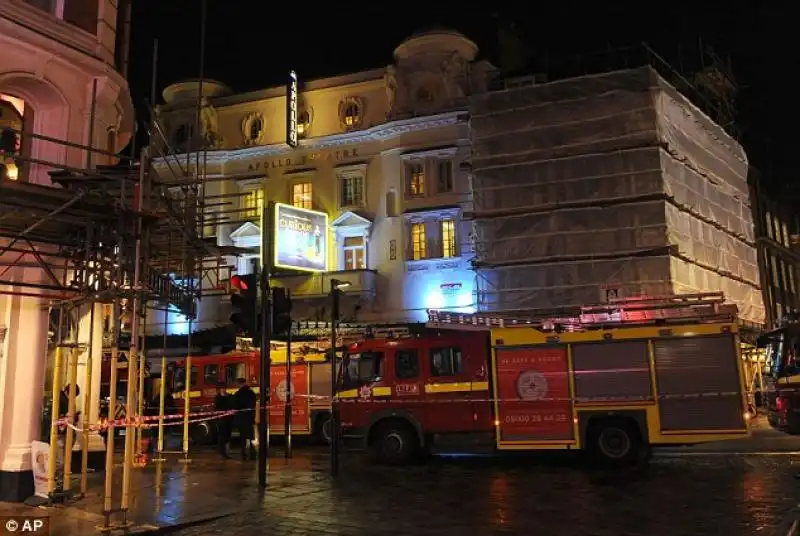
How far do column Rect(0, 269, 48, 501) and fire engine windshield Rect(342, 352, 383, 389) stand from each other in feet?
21.8

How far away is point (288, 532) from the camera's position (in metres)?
8.55

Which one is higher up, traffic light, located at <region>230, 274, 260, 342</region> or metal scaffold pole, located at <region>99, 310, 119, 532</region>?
traffic light, located at <region>230, 274, 260, 342</region>

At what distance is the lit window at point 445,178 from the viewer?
30.3 m

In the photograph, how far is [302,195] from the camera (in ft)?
109

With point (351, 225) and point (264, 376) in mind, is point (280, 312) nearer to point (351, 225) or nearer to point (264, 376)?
point (264, 376)

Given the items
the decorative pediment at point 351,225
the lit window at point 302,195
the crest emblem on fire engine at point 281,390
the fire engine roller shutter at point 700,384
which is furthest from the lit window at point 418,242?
the fire engine roller shutter at point 700,384

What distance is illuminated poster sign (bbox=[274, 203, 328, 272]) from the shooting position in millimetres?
30109

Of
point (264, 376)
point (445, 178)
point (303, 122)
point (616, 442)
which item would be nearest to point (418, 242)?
point (445, 178)

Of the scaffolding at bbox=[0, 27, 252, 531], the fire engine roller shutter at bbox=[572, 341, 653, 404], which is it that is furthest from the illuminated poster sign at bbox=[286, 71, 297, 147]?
the fire engine roller shutter at bbox=[572, 341, 653, 404]

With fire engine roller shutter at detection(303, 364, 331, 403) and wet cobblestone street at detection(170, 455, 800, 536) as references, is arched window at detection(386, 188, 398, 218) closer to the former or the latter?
fire engine roller shutter at detection(303, 364, 331, 403)

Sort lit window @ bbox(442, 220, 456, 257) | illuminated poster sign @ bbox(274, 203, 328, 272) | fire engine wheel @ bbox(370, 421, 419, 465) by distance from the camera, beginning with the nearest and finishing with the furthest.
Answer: fire engine wheel @ bbox(370, 421, 419, 465), lit window @ bbox(442, 220, 456, 257), illuminated poster sign @ bbox(274, 203, 328, 272)

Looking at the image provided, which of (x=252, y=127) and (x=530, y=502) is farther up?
(x=252, y=127)

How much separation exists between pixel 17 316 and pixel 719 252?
24.4 metres

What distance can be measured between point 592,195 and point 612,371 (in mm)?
12238
